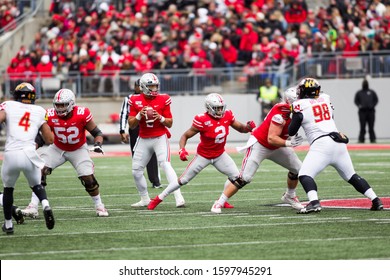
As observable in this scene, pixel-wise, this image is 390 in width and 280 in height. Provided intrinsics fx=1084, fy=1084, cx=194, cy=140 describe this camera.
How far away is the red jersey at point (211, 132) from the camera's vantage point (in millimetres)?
13367

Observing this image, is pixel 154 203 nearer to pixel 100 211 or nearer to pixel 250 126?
pixel 100 211

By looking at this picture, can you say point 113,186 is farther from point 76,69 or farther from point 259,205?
point 76,69

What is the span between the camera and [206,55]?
30.3 metres

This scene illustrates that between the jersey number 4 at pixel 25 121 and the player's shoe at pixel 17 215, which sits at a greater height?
the jersey number 4 at pixel 25 121

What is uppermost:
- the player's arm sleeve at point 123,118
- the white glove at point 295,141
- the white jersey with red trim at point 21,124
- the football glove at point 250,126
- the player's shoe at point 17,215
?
the white jersey with red trim at point 21,124

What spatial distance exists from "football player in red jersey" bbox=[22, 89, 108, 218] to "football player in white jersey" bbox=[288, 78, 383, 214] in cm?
236

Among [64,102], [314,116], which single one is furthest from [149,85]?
[314,116]

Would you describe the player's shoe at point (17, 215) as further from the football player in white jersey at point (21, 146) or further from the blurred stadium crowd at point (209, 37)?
the blurred stadium crowd at point (209, 37)

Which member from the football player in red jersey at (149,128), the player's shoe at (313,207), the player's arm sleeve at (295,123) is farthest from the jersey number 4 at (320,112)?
the football player in red jersey at (149,128)

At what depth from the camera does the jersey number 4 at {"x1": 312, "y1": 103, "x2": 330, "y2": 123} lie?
12.6 meters

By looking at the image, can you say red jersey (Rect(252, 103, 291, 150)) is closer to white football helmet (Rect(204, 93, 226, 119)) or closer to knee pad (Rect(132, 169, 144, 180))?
white football helmet (Rect(204, 93, 226, 119))

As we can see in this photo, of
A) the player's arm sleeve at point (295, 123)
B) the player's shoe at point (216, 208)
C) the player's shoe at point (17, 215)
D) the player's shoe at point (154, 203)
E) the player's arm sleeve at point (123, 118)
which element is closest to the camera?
the player's shoe at point (17, 215)
